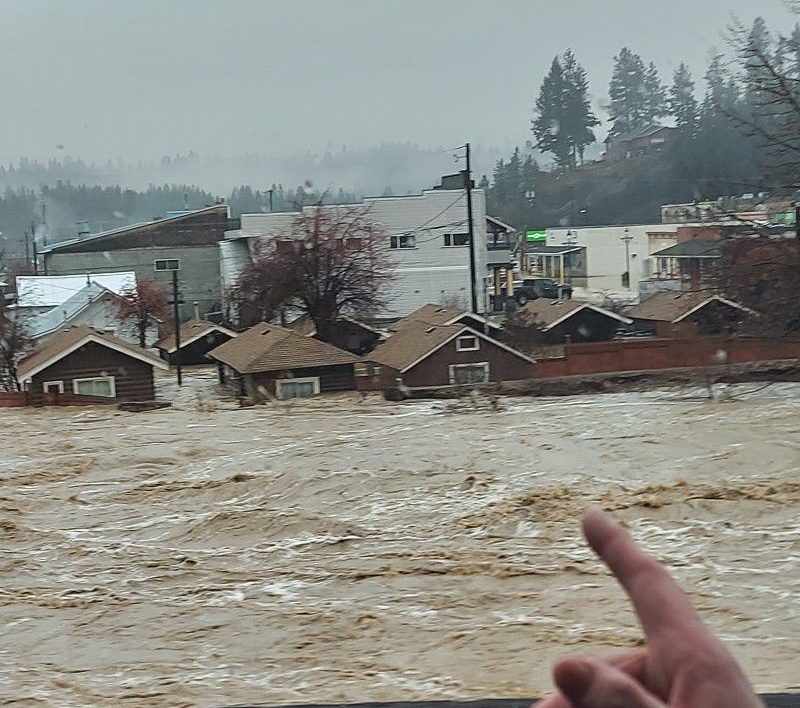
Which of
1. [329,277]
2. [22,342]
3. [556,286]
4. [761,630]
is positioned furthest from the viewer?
[556,286]

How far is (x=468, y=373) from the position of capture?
29.5m

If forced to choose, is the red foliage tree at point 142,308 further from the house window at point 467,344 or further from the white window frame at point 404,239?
the house window at point 467,344

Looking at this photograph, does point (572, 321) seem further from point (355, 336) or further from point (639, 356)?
point (355, 336)

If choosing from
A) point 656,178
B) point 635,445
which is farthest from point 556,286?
point 635,445

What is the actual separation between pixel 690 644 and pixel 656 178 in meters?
59.0

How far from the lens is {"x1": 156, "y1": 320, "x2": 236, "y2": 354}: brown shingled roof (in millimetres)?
39719

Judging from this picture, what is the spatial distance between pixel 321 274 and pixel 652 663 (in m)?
38.2

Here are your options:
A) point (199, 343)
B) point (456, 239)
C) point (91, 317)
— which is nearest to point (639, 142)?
point (456, 239)

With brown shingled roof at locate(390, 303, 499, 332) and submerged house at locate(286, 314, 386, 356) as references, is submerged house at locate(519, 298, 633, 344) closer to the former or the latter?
brown shingled roof at locate(390, 303, 499, 332)

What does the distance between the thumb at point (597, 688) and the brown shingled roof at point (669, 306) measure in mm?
30515

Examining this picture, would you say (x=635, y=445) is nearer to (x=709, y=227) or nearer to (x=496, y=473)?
(x=496, y=473)

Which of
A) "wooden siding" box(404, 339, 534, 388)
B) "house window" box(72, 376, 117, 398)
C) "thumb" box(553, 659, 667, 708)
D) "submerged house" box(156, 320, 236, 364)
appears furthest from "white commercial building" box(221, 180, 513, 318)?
"thumb" box(553, 659, 667, 708)

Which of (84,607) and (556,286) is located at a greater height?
(556,286)

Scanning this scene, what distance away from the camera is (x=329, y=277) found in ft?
Result: 128
